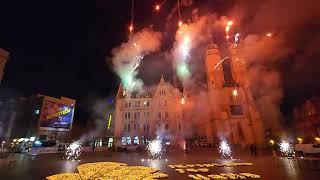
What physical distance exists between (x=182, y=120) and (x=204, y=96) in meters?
12.6

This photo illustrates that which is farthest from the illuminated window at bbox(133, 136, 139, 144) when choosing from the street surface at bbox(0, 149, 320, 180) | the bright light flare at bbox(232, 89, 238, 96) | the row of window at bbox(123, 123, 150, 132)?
the bright light flare at bbox(232, 89, 238, 96)

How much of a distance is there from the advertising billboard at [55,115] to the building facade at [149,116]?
1904 cm

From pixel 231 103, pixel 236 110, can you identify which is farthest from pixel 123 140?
pixel 236 110

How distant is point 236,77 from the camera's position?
6994 cm

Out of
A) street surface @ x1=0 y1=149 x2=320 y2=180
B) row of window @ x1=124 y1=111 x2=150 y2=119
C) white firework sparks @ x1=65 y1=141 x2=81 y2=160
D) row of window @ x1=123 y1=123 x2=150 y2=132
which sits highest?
row of window @ x1=124 y1=111 x2=150 y2=119

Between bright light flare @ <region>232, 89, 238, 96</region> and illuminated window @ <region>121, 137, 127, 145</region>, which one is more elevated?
bright light flare @ <region>232, 89, 238, 96</region>

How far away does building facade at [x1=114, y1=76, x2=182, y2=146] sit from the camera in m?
63.1

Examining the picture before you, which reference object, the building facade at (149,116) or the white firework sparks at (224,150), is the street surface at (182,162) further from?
the building facade at (149,116)

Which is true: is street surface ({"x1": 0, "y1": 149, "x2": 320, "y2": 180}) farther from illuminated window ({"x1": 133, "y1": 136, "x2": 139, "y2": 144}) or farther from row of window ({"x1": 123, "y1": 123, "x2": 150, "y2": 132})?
row of window ({"x1": 123, "y1": 123, "x2": 150, "y2": 132})

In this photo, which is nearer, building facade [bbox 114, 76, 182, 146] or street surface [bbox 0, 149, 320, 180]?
street surface [bbox 0, 149, 320, 180]

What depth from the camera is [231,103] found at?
68125 mm

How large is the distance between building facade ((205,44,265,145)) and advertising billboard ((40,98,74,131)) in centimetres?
5122

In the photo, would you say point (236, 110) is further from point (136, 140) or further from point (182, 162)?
point (182, 162)

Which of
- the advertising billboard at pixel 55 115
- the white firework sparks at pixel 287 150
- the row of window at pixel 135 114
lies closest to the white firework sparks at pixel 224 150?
the white firework sparks at pixel 287 150
